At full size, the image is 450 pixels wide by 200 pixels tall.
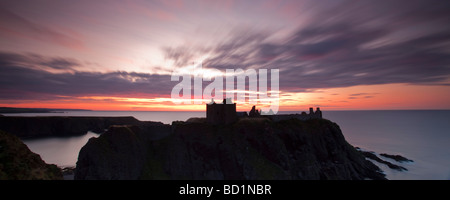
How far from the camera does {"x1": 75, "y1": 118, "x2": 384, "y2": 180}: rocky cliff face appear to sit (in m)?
45.4

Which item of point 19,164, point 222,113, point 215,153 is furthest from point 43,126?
point 19,164

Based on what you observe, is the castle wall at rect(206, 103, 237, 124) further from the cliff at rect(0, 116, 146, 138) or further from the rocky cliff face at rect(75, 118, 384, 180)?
the cliff at rect(0, 116, 146, 138)

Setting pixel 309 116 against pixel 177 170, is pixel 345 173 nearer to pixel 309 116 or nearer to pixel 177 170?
pixel 309 116

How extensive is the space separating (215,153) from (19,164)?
134ft

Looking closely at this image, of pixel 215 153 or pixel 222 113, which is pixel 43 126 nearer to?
pixel 222 113

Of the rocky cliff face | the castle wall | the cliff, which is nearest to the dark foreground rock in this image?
the rocky cliff face

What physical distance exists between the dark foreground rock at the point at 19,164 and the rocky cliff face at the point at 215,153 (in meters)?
33.2

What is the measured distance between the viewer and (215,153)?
5081cm

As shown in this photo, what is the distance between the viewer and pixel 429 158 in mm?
95938

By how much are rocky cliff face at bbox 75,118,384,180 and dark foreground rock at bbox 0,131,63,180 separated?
3320cm
